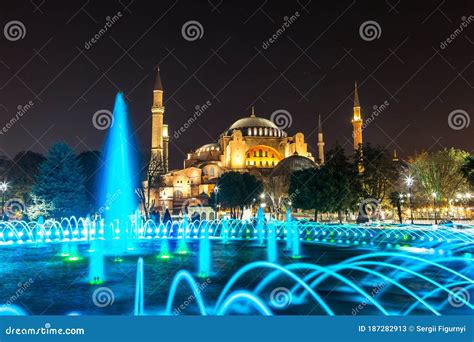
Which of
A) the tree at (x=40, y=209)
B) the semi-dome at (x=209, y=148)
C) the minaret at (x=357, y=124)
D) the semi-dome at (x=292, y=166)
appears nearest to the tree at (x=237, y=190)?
the semi-dome at (x=292, y=166)

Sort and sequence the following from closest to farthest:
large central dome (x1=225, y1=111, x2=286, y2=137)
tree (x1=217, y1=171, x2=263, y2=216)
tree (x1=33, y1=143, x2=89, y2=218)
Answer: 1. tree (x1=33, y1=143, x2=89, y2=218)
2. tree (x1=217, y1=171, x2=263, y2=216)
3. large central dome (x1=225, y1=111, x2=286, y2=137)

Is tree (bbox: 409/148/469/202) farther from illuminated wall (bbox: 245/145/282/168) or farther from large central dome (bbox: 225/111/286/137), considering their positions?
large central dome (bbox: 225/111/286/137)

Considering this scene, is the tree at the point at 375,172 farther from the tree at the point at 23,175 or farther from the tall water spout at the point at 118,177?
the tree at the point at 23,175

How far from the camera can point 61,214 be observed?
3044 centimetres

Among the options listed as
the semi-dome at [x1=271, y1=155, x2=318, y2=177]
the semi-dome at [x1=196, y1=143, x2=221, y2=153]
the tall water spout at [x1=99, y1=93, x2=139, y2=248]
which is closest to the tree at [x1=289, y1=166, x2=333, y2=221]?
the tall water spout at [x1=99, y1=93, x2=139, y2=248]

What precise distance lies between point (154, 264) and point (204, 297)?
4545mm

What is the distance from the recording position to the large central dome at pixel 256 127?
87562mm

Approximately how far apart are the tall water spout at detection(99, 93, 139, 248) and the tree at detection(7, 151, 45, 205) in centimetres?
937

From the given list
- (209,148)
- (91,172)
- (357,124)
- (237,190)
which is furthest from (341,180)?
(209,148)

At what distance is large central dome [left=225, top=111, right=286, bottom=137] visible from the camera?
87562 millimetres

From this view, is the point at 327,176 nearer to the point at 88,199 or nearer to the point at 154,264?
the point at 88,199

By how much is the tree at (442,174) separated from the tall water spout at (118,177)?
27.3m
